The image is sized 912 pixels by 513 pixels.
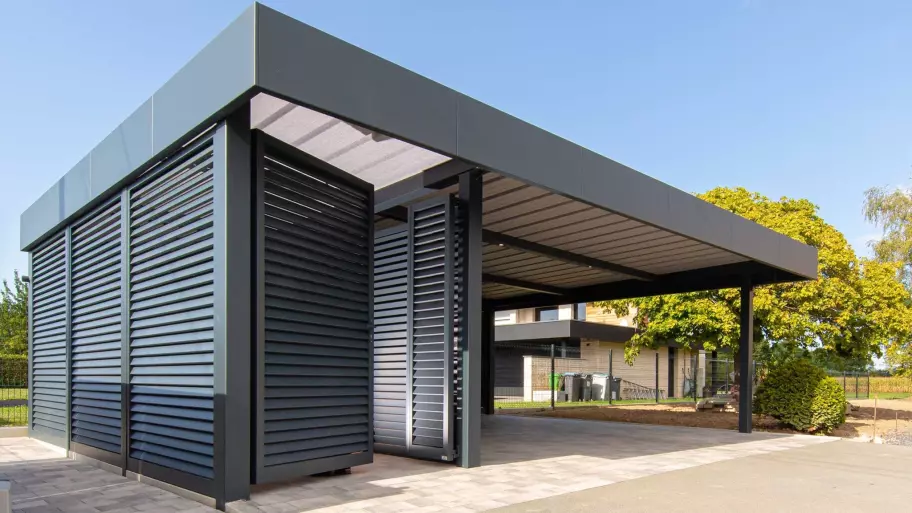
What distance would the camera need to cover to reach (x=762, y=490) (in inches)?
267

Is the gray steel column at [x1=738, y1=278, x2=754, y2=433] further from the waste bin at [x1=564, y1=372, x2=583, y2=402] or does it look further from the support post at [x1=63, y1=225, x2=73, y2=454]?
the waste bin at [x1=564, y1=372, x2=583, y2=402]

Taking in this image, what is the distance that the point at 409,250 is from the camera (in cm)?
829

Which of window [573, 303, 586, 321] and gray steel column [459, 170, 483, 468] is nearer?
gray steel column [459, 170, 483, 468]

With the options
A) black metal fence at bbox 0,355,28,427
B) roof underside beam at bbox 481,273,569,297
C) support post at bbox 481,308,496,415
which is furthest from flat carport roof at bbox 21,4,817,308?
black metal fence at bbox 0,355,28,427

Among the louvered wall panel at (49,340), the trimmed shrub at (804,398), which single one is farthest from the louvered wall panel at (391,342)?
the trimmed shrub at (804,398)

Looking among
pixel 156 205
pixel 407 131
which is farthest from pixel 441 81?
pixel 156 205

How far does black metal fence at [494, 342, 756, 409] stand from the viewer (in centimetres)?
2436

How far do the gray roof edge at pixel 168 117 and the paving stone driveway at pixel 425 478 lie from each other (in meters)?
3.18

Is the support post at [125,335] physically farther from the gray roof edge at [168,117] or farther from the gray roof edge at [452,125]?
the gray roof edge at [452,125]

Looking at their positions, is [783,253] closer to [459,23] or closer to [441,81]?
[441,81]

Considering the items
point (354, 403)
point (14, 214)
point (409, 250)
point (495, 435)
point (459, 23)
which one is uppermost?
point (459, 23)

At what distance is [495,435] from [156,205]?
7.21 metres

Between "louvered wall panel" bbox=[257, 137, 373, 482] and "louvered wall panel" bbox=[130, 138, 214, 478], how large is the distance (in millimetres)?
497

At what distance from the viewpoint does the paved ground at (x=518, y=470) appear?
18.5 feet
